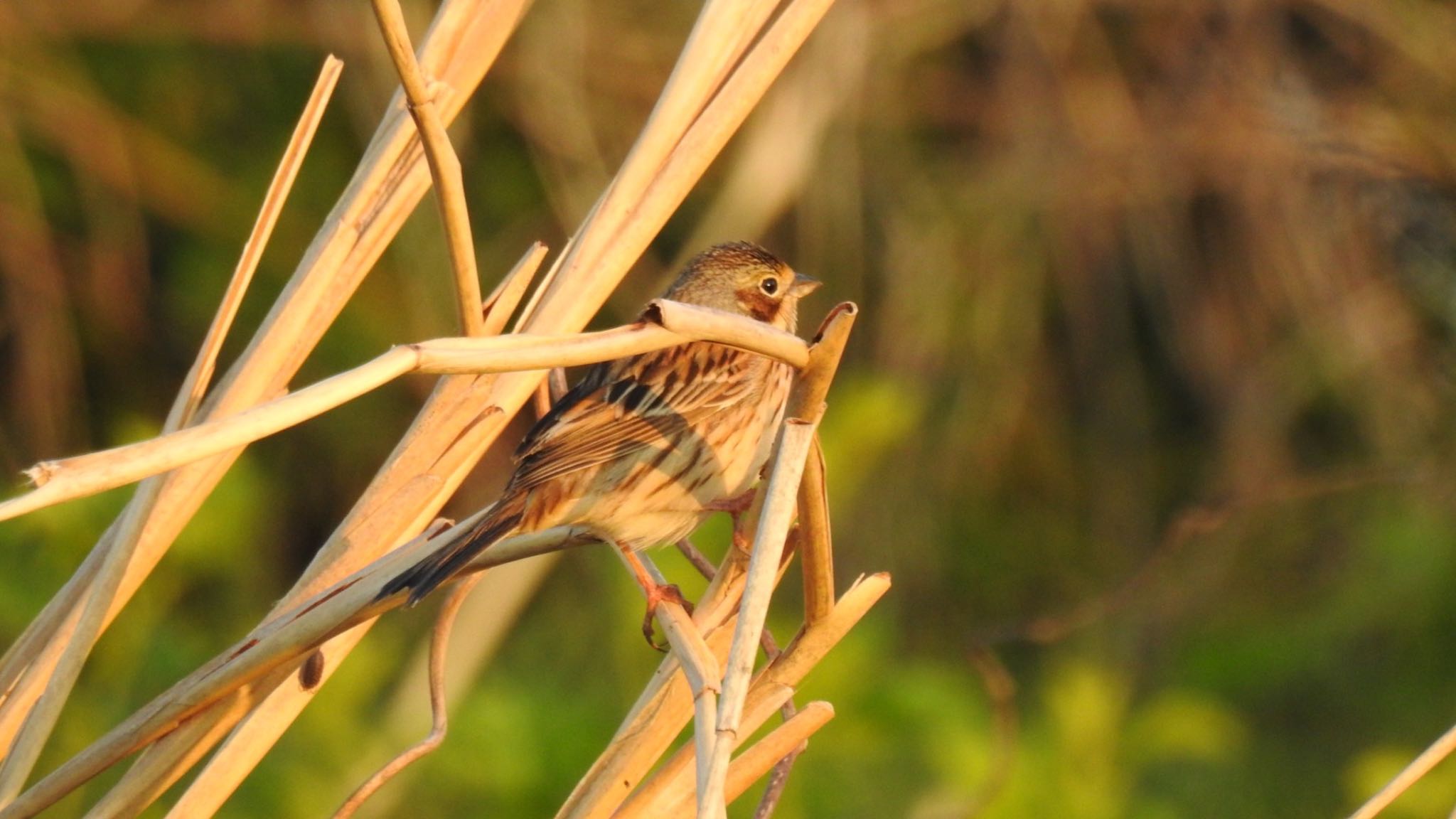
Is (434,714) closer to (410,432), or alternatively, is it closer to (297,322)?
(410,432)

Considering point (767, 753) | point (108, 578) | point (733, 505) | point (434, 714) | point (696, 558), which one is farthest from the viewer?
point (733, 505)

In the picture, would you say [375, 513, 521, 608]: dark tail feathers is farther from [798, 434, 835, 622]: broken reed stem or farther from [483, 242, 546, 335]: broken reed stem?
[798, 434, 835, 622]: broken reed stem

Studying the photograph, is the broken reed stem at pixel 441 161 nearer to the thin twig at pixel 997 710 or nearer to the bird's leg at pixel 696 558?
the bird's leg at pixel 696 558

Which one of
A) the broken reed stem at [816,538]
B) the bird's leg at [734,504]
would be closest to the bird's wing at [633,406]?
the bird's leg at [734,504]

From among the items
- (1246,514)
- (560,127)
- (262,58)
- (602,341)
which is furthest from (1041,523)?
(602,341)

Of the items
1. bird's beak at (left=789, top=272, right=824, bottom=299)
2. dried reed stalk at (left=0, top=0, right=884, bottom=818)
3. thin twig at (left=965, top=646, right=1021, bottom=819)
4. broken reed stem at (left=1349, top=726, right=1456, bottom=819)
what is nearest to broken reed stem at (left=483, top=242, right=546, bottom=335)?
dried reed stalk at (left=0, top=0, right=884, bottom=818)

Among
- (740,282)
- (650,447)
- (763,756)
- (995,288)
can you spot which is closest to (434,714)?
(763,756)

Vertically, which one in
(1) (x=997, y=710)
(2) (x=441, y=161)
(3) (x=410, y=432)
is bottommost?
(1) (x=997, y=710)
